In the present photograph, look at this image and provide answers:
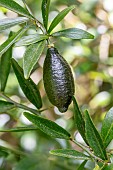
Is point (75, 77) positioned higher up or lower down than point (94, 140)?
lower down

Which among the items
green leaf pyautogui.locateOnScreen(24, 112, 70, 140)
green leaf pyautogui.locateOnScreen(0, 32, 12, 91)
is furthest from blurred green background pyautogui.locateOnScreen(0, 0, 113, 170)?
green leaf pyautogui.locateOnScreen(24, 112, 70, 140)

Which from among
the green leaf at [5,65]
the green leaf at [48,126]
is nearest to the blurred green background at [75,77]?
the green leaf at [5,65]

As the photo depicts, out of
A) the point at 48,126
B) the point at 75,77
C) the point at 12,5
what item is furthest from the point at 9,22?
the point at 75,77

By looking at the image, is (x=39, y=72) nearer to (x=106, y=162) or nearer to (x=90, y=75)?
(x=90, y=75)

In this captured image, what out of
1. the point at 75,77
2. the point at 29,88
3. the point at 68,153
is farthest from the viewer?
the point at 75,77

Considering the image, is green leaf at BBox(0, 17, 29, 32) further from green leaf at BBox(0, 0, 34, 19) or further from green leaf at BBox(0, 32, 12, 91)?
green leaf at BBox(0, 32, 12, 91)

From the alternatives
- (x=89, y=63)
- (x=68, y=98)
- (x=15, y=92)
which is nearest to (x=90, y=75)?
(x=89, y=63)

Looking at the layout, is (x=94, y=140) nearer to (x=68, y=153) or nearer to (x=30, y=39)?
(x=68, y=153)
